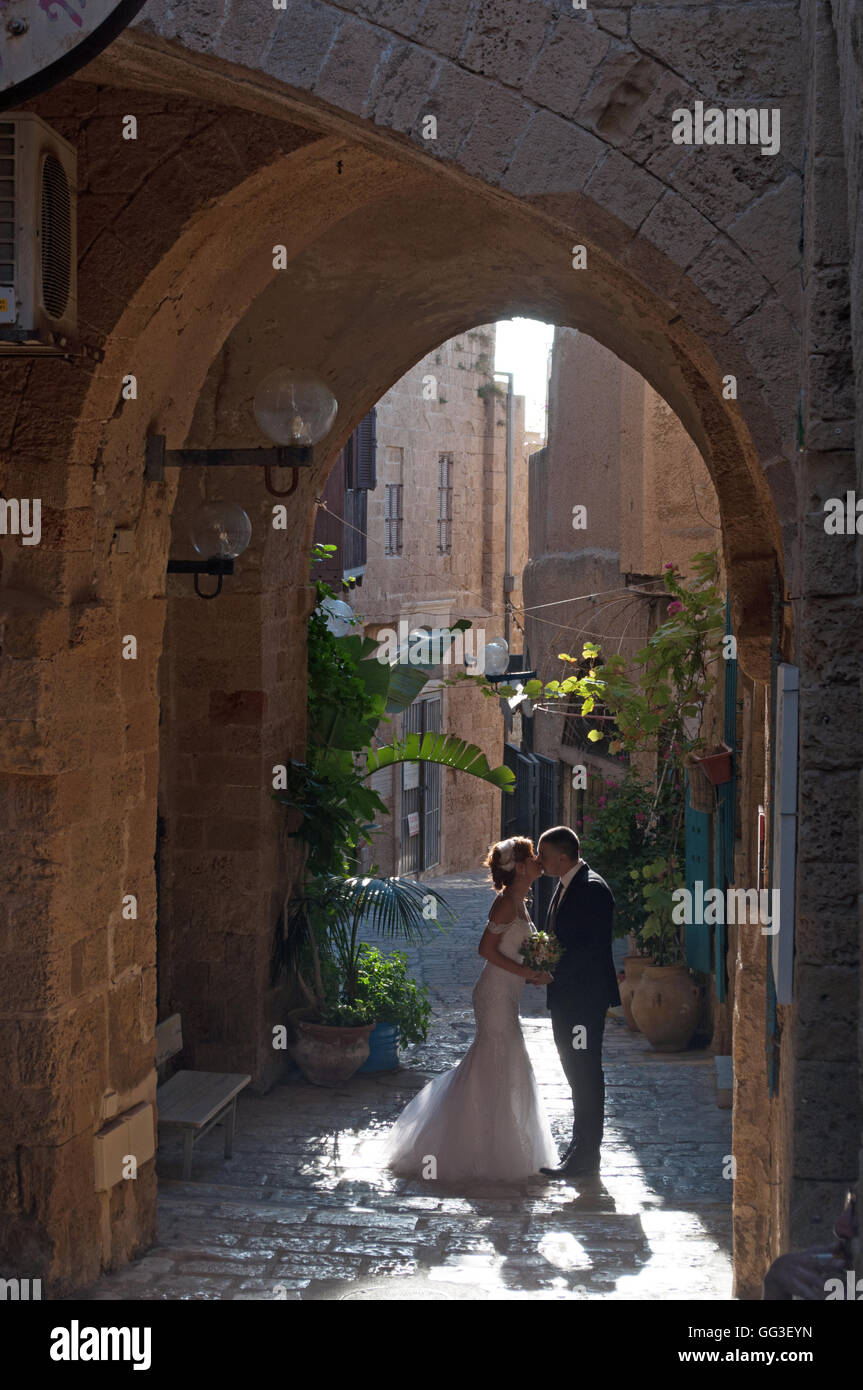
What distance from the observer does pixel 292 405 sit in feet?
18.3

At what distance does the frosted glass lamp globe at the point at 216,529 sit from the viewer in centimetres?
633

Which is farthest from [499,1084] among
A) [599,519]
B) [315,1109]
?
[599,519]

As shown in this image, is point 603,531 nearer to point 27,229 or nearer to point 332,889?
point 332,889

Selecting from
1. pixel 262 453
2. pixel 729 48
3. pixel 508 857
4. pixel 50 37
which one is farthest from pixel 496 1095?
pixel 50 37

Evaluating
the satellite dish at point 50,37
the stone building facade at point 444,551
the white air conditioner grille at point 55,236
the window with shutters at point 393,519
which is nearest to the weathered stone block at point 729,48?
the satellite dish at point 50,37

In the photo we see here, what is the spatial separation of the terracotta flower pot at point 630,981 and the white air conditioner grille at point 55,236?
6.05 metres

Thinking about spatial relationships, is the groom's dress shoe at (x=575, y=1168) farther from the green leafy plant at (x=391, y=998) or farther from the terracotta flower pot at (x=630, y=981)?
the terracotta flower pot at (x=630, y=981)

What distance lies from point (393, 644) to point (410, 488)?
2.42m

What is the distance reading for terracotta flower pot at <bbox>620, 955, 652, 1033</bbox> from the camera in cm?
909

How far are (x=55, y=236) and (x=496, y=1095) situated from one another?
4180mm

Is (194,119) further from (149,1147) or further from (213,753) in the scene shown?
(213,753)

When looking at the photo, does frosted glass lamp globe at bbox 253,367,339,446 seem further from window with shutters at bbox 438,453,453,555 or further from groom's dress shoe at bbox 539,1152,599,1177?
window with shutters at bbox 438,453,453,555

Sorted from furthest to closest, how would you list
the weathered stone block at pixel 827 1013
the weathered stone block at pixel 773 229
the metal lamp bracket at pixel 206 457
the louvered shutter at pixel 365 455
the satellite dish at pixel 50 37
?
1. the louvered shutter at pixel 365 455
2. the metal lamp bracket at pixel 206 457
3. the weathered stone block at pixel 773 229
4. the weathered stone block at pixel 827 1013
5. the satellite dish at pixel 50 37

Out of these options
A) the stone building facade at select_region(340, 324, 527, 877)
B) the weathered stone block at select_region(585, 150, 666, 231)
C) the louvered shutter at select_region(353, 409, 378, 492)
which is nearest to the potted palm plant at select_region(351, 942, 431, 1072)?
the weathered stone block at select_region(585, 150, 666, 231)
